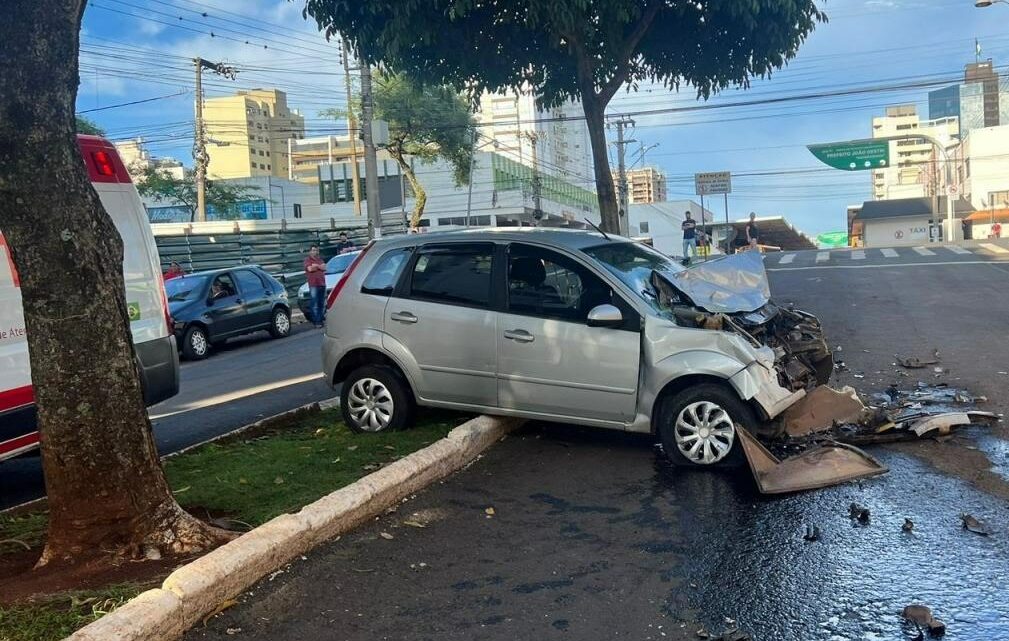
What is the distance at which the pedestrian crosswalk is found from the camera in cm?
2323

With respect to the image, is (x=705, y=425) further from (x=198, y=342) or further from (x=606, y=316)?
(x=198, y=342)

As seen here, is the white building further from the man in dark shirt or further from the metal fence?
the man in dark shirt

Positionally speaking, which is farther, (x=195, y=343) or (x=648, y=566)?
(x=195, y=343)

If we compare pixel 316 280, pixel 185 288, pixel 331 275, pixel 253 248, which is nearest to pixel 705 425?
pixel 185 288

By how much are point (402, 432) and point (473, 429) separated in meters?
0.70

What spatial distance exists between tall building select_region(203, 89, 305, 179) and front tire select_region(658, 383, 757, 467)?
8571cm

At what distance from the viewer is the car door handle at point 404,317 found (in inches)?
268

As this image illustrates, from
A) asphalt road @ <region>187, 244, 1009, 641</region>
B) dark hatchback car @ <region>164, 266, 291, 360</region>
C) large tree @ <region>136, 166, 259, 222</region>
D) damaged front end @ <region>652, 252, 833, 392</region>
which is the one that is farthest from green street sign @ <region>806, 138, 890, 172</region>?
large tree @ <region>136, 166, 259, 222</region>

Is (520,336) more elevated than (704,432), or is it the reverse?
(520,336)

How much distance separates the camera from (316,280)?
1789 centimetres

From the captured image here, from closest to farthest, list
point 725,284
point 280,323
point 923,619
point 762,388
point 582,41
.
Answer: point 923,619 → point 762,388 → point 725,284 → point 582,41 → point 280,323

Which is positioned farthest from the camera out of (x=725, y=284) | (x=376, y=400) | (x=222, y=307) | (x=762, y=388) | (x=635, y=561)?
(x=222, y=307)

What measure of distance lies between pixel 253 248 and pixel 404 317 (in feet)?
66.0

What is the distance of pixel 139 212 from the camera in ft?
21.9
